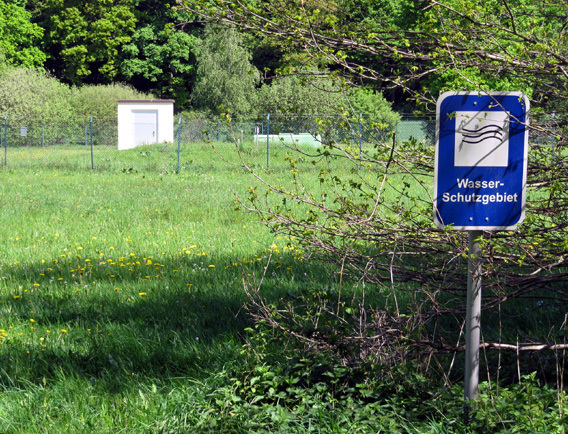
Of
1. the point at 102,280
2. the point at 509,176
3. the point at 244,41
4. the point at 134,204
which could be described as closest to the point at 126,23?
the point at 244,41

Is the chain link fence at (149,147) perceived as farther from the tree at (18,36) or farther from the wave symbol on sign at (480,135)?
the tree at (18,36)

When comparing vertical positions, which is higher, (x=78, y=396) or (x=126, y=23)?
(x=126, y=23)

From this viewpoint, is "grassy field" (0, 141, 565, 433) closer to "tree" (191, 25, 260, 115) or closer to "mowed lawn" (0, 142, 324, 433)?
"mowed lawn" (0, 142, 324, 433)

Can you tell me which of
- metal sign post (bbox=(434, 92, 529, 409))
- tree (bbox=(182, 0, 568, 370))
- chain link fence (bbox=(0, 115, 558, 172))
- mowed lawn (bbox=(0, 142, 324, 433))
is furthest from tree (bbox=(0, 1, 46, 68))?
metal sign post (bbox=(434, 92, 529, 409))

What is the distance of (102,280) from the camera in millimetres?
6066

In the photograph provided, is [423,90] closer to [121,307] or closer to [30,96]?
[121,307]

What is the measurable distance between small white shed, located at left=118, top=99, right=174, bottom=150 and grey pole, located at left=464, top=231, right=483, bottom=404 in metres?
31.5

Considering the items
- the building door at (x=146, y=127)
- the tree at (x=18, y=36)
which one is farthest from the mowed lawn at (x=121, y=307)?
the tree at (x=18, y=36)

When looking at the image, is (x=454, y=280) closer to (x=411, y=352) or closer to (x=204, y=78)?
(x=411, y=352)

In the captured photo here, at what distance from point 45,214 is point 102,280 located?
475 cm

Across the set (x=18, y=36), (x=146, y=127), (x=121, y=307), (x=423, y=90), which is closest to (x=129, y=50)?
(x=18, y=36)

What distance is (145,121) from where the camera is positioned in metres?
34.5

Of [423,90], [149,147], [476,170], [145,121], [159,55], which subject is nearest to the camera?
[476,170]

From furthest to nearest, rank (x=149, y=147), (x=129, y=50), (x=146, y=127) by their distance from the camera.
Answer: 1. (x=129, y=50)
2. (x=146, y=127)
3. (x=149, y=147)
